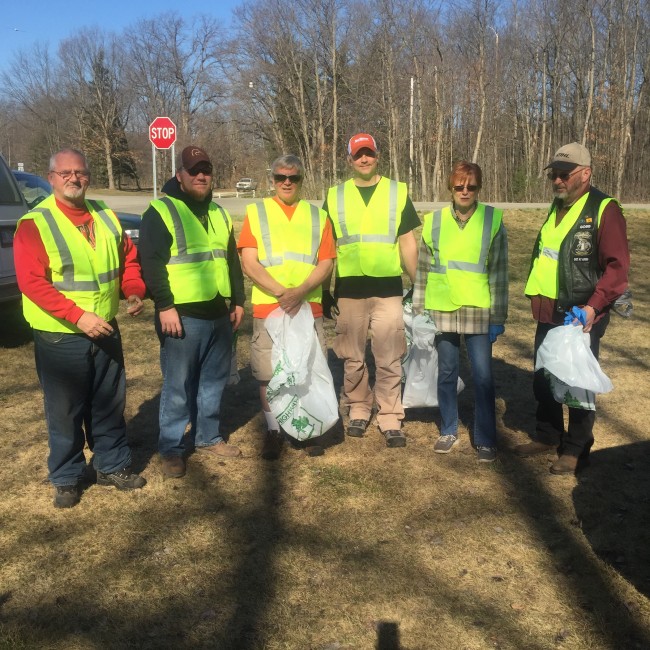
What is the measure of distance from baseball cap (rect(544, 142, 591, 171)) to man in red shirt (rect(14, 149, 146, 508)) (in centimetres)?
255

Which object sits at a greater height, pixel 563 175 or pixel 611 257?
pixel 563 175

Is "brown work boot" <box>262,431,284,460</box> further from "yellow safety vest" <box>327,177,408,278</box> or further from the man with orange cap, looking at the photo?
"yellow safety vest" <box>327,177,408,278</box>

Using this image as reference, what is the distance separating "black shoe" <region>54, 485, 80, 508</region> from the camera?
3.93 m

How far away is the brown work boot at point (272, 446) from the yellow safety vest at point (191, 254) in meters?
1.03

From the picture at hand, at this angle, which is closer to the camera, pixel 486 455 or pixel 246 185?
pixel 486 455

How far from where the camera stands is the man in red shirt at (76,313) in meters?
3.60

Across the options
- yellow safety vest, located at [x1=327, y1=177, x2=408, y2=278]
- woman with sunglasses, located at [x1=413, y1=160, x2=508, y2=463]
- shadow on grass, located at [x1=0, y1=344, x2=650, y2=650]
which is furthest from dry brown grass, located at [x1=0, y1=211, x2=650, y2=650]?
yellow safety vest, located at [x1=327, y1=177, x2=408, y2=278]

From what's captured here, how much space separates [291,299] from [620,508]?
2258mm

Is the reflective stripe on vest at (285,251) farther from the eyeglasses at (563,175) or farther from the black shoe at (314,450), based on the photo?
the eyeglasses at (563,175)

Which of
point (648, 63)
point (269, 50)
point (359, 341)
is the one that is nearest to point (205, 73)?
point (269, 50)

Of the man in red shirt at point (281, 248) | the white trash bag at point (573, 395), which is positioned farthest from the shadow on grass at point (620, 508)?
the man in red shirt at point (281, 248)

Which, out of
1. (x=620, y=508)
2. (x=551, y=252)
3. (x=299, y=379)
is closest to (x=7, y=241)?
(x=299, y=379)

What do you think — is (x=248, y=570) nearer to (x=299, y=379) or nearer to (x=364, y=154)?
(x=299, y=379)

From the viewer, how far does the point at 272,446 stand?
15.2 feet
